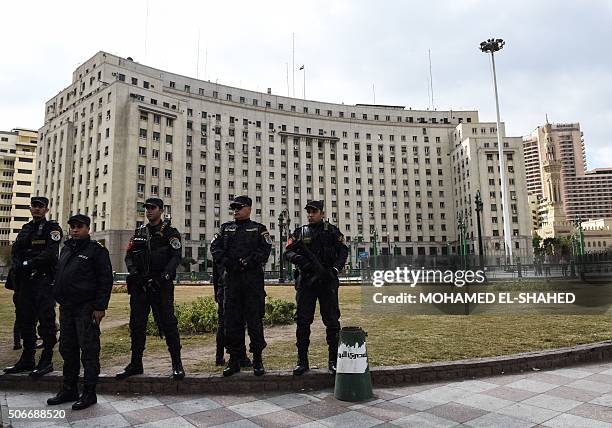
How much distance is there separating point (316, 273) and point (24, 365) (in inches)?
159

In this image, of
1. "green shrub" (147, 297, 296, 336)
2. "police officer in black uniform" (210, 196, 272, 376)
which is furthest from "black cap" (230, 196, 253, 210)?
"green shrub" (147, 297, 296, 336)

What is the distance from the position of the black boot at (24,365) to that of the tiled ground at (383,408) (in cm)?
38

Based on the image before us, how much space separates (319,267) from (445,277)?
16844mm

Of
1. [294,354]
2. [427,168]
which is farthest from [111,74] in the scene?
[294,354]

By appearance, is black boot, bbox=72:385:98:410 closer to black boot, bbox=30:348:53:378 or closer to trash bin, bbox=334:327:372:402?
black boot, bbox=30:348:53:378

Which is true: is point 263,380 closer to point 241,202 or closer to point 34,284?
point 241,202

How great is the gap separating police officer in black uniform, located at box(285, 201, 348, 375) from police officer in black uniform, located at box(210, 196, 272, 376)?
447mm

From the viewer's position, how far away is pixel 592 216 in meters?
196

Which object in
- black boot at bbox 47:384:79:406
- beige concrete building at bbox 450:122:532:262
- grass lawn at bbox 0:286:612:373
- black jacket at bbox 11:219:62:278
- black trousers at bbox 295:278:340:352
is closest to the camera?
black boot at bbox 47:384:79:406

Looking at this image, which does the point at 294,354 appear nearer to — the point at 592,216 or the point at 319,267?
the point at 319,267

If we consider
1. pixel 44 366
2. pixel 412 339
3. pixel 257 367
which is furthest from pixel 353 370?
pixel 44 366

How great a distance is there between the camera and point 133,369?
17.3ft

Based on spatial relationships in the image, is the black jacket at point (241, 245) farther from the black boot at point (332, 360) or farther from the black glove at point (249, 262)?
the black boot at point (332, 360)

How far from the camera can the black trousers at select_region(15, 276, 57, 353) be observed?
5.72 metres
